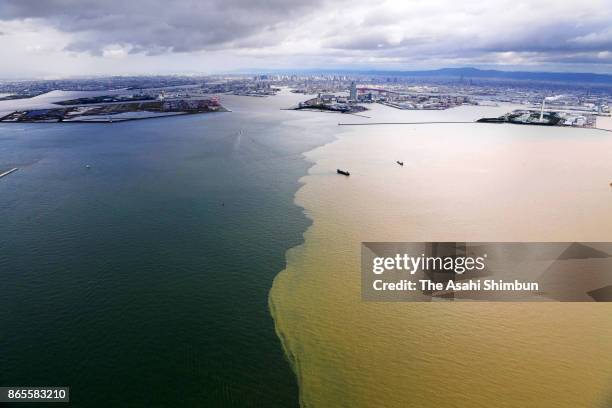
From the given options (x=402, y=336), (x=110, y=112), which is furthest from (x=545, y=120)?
(x=110, y=112)

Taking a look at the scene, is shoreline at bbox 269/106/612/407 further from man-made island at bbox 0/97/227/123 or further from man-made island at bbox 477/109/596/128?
man-made island at bbox 0/97/227/123

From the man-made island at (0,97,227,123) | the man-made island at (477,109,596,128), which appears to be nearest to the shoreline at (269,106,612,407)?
the man-made island at (477,109,596,128)

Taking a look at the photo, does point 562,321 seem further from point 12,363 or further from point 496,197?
point 12,363

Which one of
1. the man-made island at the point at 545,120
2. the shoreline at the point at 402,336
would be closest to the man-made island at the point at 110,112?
the man-made island at the point at 545,120

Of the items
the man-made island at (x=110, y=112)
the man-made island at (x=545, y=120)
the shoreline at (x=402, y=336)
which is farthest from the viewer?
the man-made island at (x=110, y=112)

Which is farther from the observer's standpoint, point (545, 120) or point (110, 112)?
point (110, 112)

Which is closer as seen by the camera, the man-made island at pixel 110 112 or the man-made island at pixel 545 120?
the man-made island at pixel 545 120

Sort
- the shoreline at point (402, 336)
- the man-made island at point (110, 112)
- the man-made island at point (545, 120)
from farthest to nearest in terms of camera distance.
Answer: the man-made island at point (110, 112), the man-made island at point (545, 120), the shoreline at point (402, 336)

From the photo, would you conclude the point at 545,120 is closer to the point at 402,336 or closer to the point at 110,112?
the point at 402,336

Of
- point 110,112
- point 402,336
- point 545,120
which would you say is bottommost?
point 402,336

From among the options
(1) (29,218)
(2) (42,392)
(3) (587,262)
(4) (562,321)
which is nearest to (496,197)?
(3) (587,262)

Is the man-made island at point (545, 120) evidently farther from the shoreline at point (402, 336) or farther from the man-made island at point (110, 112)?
the man-made island at point (110, 112)
